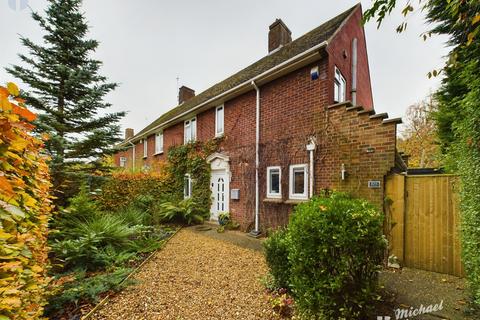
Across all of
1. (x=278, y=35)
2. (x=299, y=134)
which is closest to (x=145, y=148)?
(x=278, y=35)

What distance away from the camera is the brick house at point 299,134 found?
5195 millimetres

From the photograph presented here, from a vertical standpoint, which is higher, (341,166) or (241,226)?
(341,166)

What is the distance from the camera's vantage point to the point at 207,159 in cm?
966

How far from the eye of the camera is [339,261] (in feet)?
8.04

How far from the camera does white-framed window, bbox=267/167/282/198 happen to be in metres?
7.09

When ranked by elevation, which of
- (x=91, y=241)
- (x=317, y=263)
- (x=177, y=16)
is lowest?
(x=91, y=241)

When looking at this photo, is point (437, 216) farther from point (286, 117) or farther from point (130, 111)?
point (130, 111)

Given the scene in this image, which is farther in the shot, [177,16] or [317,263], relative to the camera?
[177,16]

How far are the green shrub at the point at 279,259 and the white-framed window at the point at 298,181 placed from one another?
10.1 feet

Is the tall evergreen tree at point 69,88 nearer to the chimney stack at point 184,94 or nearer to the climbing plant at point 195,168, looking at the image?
the climbing plant at point 195,168

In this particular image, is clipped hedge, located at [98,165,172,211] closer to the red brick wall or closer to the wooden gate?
the red brick wall

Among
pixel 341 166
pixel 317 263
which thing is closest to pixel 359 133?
pixel 341 166

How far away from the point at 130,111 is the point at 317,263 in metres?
8.22

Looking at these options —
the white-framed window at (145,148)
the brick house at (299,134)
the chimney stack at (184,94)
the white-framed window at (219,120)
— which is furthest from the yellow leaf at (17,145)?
the chimney stack at (184,94)
